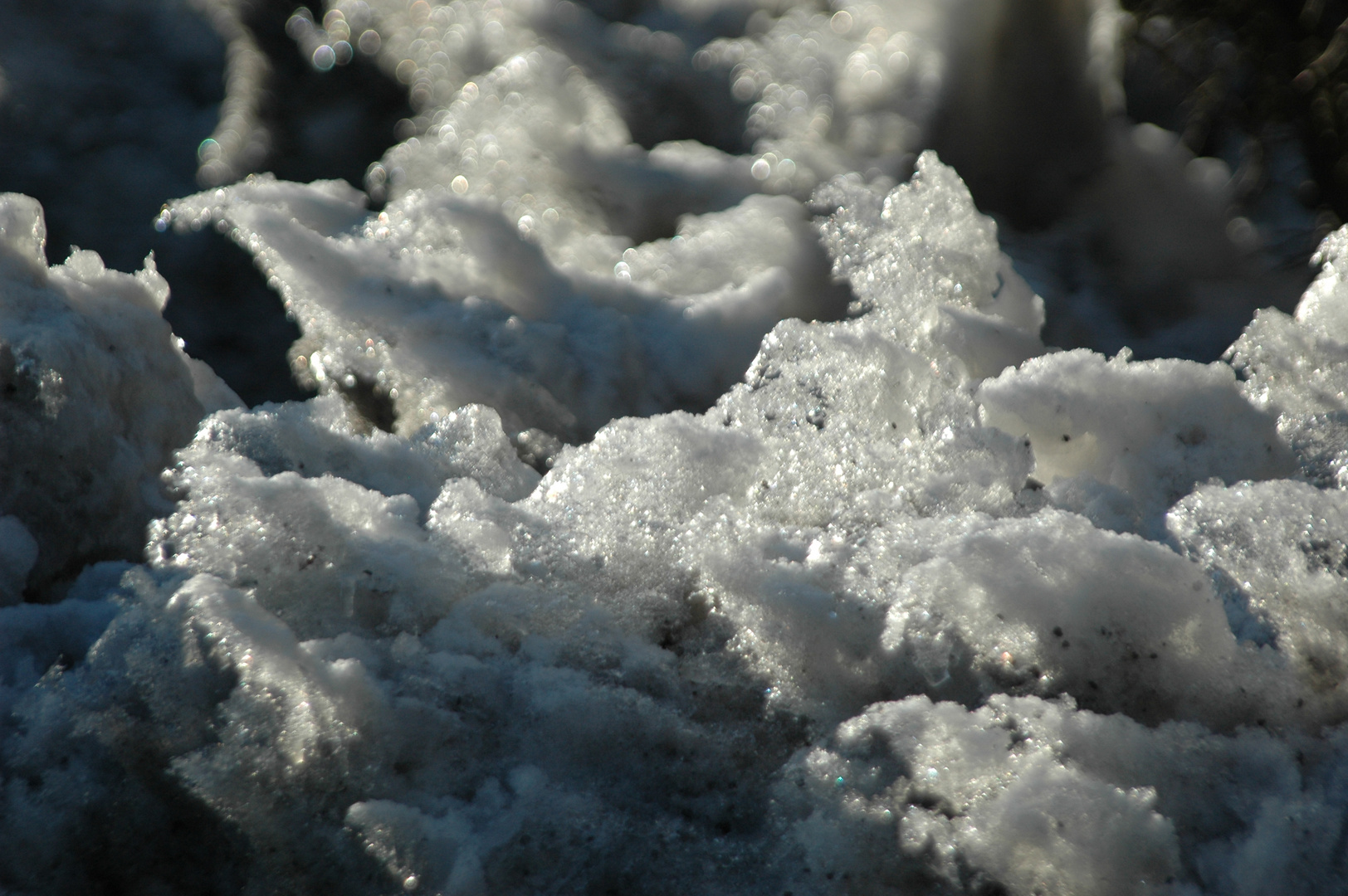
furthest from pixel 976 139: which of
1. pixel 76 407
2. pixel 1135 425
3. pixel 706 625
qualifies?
pixel 76 407

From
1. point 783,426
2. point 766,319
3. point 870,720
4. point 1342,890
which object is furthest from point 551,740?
point 766,319

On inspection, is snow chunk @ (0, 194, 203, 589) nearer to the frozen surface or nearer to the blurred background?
the frozen surface

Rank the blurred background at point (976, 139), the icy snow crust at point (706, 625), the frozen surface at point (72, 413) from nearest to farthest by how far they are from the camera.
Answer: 1. the icy snow crust at point (706, 625)
2. the frozen surface at point (72, 413)
3. the blurred background at point (976, 139)

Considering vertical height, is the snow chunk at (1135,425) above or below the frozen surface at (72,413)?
above

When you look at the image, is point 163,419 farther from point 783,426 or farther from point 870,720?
point 870,720

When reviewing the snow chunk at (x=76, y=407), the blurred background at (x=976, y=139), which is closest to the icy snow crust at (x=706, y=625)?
the snow chunk at (x=76, y=407)

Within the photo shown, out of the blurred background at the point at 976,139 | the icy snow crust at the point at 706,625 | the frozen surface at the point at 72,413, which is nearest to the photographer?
the icy snow crust at the point at 706,625

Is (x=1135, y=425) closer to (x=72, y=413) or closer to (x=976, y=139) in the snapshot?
(x=976, y=139)

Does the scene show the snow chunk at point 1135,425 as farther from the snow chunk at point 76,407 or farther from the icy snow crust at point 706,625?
the snow chunk at point 76,407
